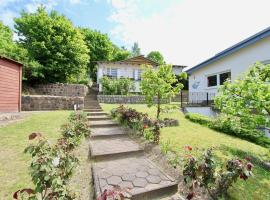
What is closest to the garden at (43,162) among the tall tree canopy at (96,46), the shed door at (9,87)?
the shed door at (9,87)

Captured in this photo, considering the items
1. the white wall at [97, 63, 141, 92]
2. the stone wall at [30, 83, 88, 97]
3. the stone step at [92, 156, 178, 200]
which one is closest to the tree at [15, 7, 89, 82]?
the stone wall at [30, 83, 88, 97]

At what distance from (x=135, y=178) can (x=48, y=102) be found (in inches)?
439

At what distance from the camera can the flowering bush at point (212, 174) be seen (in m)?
2.67

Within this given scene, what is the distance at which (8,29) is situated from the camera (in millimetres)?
24188

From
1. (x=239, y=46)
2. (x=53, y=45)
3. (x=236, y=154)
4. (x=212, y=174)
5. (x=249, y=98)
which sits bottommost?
(x=236, y=154)

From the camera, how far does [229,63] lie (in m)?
11.1

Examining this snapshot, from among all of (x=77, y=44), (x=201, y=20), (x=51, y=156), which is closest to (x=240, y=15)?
(x=201, y=20)

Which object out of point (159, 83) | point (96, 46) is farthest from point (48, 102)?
point (96, 46)

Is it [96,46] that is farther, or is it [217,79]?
[96,46]

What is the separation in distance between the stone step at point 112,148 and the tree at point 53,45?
12.7 meters

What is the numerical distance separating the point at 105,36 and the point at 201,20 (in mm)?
29427

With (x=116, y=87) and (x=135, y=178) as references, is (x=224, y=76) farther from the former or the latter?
(x=135, y=178)

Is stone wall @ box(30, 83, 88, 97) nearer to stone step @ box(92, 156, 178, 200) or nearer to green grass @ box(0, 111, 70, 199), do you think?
green grass @ box(0, 111, 70, 199)

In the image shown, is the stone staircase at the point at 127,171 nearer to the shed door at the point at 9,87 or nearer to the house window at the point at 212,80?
the shed door at the point at 9,87
